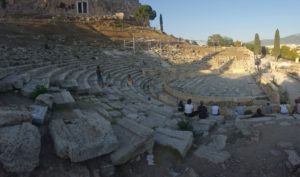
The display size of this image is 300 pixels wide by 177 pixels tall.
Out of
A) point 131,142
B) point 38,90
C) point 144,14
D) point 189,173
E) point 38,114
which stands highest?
point 144,14

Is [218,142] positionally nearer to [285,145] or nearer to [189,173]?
[285,145]

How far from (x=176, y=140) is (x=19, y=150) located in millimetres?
3135

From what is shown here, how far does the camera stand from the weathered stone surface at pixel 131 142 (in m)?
5.52

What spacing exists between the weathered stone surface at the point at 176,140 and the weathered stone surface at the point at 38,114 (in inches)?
93.4

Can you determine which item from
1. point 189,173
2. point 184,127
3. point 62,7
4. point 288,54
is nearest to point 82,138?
point 189,173

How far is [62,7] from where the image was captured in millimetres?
49719

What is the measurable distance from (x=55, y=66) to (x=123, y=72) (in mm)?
6305

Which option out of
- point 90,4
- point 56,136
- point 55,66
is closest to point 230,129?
point 56,136

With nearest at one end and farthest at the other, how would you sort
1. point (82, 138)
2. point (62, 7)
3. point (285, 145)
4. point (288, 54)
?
point (82, 138) → point (285, 145) → point (62, 7) → point (288, 54)

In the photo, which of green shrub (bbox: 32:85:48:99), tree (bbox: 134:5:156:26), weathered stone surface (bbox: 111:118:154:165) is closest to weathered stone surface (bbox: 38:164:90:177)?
weathered stone surface (bbox: 111:118:154:165)

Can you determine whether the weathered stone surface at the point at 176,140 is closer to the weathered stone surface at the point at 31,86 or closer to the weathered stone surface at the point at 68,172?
the weathered stone surface at the point at 68,172

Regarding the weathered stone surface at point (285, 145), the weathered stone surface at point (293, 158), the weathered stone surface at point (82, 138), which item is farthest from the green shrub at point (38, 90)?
the weathered stone surface at point (293, 158)

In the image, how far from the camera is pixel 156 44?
41500 millimetres

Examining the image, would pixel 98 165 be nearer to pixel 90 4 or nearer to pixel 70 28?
pixel 70 28
